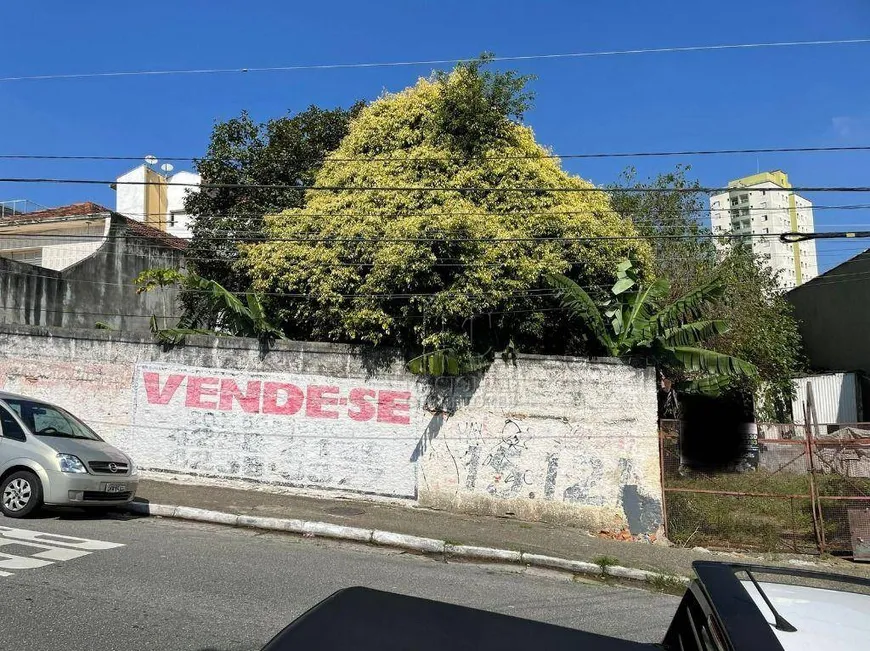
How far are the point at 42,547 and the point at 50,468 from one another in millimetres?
1844

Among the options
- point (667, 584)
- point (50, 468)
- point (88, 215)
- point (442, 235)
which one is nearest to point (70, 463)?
point (50, 468)

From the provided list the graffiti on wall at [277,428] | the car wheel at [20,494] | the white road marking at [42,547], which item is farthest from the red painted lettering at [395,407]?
the car wheel at [20,494]

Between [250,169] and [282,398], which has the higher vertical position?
[250,169]

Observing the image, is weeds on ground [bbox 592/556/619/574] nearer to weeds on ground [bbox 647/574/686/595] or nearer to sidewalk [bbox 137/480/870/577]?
sidewalk [bbox 137/480/870/577]

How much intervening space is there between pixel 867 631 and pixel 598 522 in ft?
30.3

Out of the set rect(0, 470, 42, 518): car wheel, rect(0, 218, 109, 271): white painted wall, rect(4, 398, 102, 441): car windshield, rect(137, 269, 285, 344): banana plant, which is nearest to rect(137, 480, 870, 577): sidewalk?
rect(4, 398, 102, 441): car windshield

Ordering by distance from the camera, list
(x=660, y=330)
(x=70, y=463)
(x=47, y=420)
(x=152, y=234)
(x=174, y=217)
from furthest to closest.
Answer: (x=174, y=217) → (x=152, y=234) → (x=660, y=330) → (x=47, y=420) → (x=70, y=463)

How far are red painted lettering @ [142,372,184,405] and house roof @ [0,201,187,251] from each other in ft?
31.8

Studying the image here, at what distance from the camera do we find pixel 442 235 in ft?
36.9

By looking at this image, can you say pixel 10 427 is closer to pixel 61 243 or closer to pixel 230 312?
pixel 230 312

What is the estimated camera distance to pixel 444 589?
6.70m

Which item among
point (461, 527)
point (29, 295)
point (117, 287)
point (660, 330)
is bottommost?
point (461, 527)

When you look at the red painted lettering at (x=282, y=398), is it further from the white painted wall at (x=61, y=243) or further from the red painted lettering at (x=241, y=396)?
the white painted wall at (x=61, y=243)

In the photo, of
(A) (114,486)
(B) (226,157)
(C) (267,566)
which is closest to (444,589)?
(C) (267,566)
